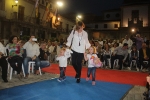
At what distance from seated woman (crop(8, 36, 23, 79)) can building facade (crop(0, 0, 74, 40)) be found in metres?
17.1

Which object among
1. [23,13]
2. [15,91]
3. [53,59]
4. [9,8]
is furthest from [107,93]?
[23,13]

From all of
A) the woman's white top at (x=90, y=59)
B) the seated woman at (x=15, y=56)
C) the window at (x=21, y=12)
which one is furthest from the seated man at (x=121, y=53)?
the window at (x=21, y=12)

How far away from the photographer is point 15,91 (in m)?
4.45

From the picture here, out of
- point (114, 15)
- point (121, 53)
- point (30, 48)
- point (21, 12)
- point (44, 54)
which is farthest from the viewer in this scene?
point (114, 15)

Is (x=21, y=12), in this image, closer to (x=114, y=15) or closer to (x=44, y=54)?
(x=44, y=54)

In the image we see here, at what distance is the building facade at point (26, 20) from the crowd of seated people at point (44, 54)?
43.7 feet

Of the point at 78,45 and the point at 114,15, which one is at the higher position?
the point at 114,15

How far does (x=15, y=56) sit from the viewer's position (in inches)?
240

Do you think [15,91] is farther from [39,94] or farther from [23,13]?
[23,13]

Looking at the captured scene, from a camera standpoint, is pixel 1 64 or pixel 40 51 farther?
pixel 40 51

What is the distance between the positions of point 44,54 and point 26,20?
22.4 meters

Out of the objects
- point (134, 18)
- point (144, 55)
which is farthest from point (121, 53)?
point (134, 18)

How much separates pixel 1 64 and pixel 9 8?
2210 centimetres

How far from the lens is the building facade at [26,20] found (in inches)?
976
